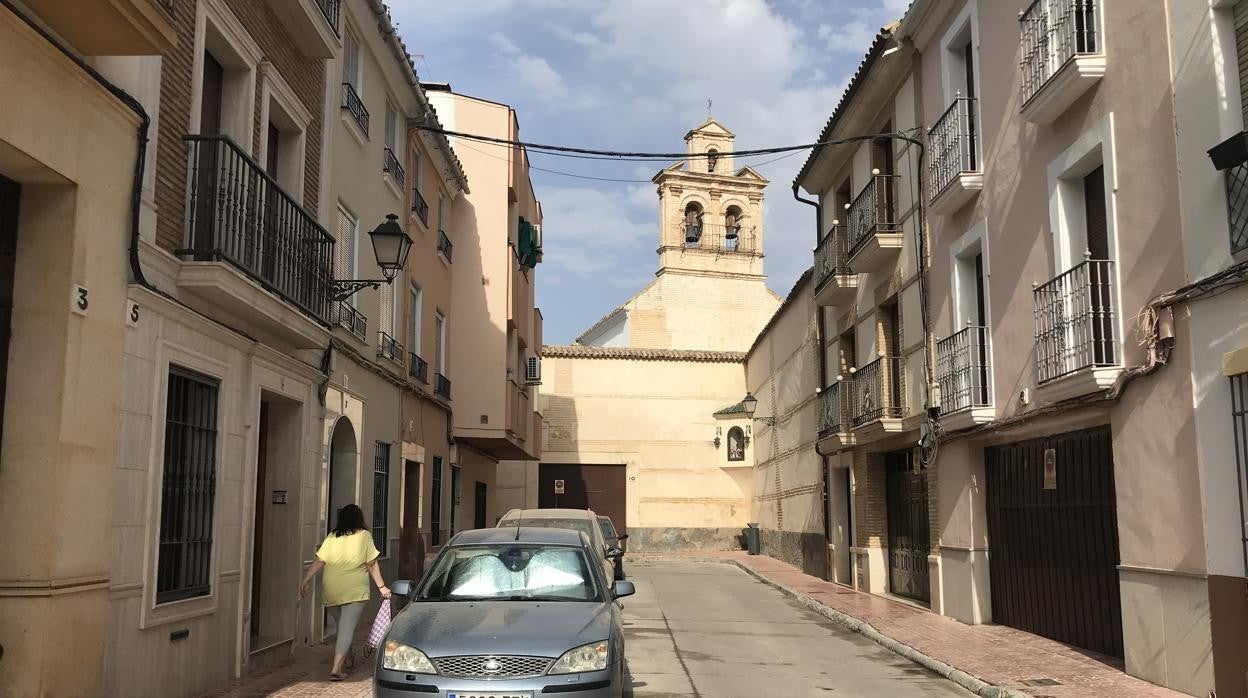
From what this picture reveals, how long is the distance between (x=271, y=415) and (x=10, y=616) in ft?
17.0

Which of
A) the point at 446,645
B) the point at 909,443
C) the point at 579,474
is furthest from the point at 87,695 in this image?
the point at 579,474

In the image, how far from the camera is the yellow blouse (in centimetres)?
940

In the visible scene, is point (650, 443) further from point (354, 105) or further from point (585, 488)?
point (354, 105)

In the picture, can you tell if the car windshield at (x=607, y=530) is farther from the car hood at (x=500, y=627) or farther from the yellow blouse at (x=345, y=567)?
the car hood at (x=500, y=627)

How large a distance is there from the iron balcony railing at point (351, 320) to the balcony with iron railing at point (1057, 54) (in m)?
8.43

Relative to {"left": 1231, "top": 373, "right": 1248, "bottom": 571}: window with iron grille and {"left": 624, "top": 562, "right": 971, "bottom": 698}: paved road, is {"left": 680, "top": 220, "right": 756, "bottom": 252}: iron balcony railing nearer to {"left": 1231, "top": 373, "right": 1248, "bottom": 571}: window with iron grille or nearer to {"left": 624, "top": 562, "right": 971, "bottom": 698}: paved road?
{"left": 624, "top": 562, "right": 971, "bottom": 698}: paved road

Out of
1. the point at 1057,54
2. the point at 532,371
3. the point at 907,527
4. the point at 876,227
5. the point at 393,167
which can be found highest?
the point at 393,167

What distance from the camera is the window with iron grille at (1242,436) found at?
799 cm

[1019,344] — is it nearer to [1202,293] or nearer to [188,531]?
[1202,293]

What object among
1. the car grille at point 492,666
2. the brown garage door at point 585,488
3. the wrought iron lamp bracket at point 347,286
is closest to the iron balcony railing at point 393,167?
the wrought iron lamp bracket at point 347,286

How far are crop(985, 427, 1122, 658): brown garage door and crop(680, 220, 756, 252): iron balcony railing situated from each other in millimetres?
30531

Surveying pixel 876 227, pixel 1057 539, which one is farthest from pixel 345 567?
pixel 876 227

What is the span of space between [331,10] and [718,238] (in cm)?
3243

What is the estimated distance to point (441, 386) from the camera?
1944 centimetres
